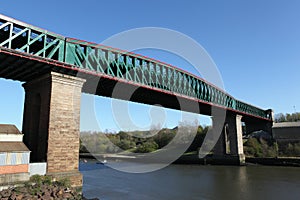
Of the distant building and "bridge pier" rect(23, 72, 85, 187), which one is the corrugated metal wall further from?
"bridge pier" rect(23, 72, 85, 187)

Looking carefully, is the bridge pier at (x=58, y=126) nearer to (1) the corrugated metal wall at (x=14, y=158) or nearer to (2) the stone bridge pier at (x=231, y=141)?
(1) the corrugated metal wall at (x=14, y=158)

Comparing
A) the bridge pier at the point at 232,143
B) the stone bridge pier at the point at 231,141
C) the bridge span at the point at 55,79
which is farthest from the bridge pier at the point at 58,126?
the bridge pier at the point at 232,143

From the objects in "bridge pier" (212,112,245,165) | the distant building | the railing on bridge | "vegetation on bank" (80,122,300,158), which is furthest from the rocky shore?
"vegetation on bank" (80,122,300,158)

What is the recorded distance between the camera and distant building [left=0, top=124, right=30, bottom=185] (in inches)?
675

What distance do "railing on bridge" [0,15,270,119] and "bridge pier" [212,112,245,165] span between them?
11320 millimetres

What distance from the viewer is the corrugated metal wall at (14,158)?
17258 millimetres

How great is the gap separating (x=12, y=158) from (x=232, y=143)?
49.5 meters

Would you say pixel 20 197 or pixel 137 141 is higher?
pixel 137 141

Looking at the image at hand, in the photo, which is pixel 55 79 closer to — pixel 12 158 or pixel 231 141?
pixel 12 158

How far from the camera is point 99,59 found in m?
26.9

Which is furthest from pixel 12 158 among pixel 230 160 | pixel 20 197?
pixel 230 160

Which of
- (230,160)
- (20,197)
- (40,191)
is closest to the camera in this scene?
(20,197)

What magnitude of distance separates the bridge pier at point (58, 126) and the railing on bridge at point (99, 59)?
2177mm

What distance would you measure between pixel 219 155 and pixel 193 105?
813 inches
